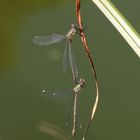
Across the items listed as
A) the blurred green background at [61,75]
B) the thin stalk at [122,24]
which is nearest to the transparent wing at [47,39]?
the thin stalk at [122,24]

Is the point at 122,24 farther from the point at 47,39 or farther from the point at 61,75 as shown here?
the point at 61,75

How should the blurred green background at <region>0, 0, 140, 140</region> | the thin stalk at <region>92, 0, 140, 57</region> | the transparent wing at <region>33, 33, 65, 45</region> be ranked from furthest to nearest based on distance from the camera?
the blurred green background at <region>0, 0, 140, 140</region> < the transparent wing at <region>33, 33, 65, 45</region> < the thin stalk at <region>92, 0, 140, 57</region>

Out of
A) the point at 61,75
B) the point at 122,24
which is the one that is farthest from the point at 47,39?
the point at 61,75

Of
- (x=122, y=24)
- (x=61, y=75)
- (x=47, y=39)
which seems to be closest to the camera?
(x=122, y=24)

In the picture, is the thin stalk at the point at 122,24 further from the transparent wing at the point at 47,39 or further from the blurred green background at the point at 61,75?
the blurred green background at the point at 61,75

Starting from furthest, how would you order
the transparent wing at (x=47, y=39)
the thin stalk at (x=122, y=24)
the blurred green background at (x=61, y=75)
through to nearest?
the blurred green background at (x=61, y=75), the transparent wing at (x=47, y=39), the thin stalk at (x=122, y=24)

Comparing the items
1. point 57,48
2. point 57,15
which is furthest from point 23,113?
point 57,15

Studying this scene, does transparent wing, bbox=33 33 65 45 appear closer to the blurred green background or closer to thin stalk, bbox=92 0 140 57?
thin stalk, bbox=92 0 140 57

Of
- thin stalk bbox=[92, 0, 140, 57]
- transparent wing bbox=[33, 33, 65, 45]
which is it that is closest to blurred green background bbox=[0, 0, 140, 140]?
transparent wing bbox=[33, 33, 65, 45]

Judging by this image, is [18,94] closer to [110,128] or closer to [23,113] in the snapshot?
[23,113]

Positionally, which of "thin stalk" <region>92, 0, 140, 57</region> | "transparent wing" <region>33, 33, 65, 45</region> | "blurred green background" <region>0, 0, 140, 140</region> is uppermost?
"blurred green background" <region>0, 0, 140, 140</region>
